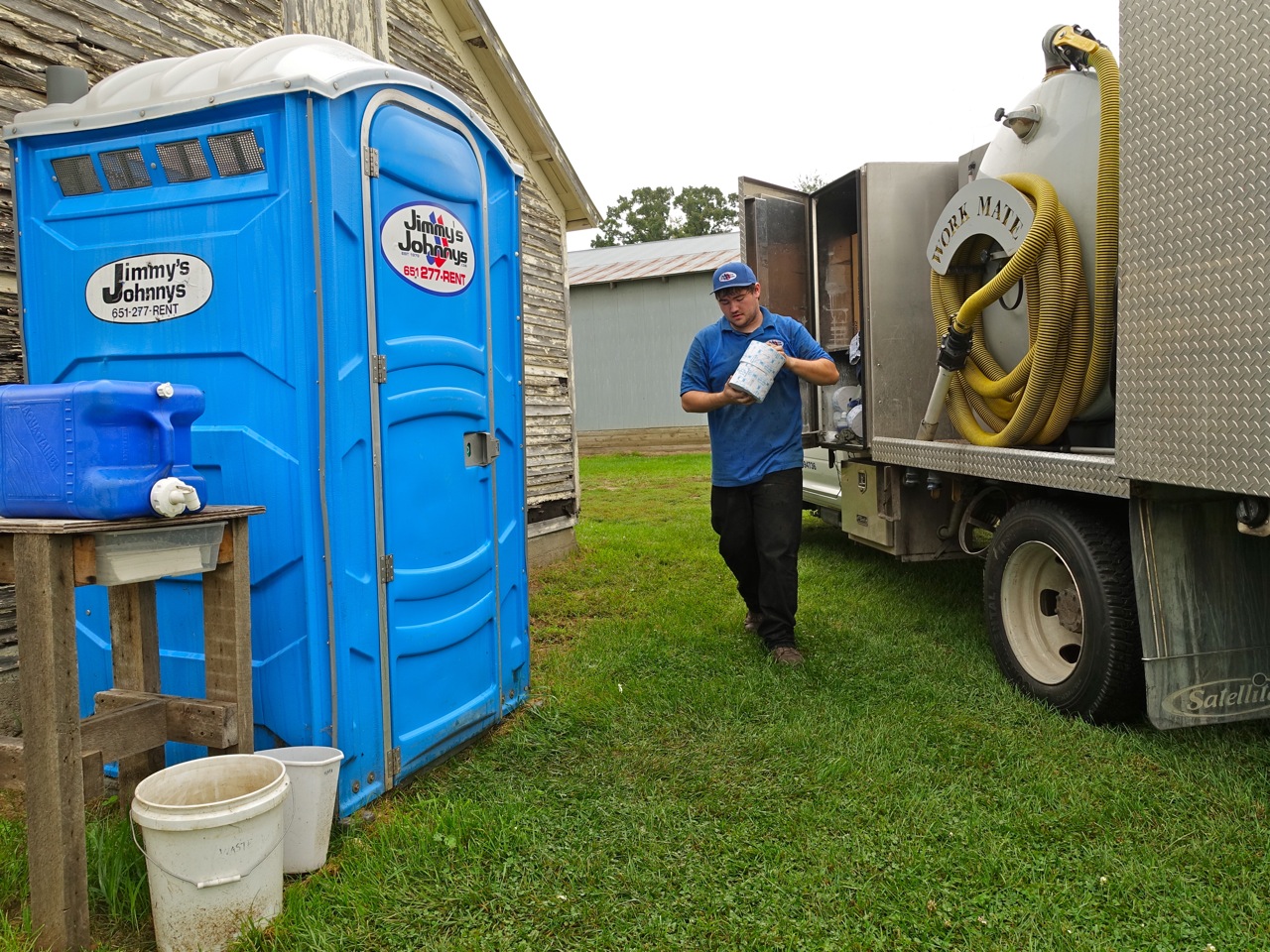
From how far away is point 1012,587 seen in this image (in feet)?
14.6

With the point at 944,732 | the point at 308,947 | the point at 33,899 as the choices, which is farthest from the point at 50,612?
the point at 944,732

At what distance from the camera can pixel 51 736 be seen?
2.47 meters

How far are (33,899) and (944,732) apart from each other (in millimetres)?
3120

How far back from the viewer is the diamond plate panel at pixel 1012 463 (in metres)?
3.61

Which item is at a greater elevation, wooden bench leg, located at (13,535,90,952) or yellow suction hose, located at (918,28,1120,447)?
yellow suction hose, located at (918,28,1120,447)

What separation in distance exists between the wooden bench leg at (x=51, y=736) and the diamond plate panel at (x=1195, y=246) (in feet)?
11.0

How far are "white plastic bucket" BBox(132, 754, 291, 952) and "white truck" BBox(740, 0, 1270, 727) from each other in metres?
2.95

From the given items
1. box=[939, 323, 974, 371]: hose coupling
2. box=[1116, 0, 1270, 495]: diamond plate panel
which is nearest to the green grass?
box=[1116, 0, 1270, 495]: diamond plate panel

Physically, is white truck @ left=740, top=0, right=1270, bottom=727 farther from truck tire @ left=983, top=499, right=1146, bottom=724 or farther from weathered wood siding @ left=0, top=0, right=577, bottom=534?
weathered wood siding @ left=0, top=0, right=577, bottom=534

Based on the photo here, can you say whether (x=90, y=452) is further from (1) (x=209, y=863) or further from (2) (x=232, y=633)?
(1) (x=209, y=863)

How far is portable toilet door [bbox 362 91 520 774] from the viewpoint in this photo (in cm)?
338

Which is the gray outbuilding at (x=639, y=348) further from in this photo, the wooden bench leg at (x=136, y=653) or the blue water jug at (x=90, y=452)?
the blue water jug at (x=90, y=452)

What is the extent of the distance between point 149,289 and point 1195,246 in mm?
3443

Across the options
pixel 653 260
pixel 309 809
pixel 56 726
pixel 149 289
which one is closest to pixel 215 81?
pixel 149 289
